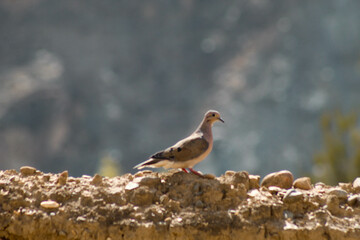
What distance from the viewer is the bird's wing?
7664 millimetres

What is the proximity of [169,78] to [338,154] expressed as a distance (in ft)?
88.7

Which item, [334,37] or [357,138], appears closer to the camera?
[357,138]

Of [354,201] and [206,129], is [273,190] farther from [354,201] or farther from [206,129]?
[206,129]

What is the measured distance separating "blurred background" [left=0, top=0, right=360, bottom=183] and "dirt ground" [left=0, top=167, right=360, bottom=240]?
113 ft

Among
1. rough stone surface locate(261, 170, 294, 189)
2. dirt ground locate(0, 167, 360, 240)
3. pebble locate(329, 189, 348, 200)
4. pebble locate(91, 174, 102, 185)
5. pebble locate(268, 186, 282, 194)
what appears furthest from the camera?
rough stone surface locate(261, 170, 294, 189)

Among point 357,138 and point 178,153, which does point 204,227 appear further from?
point 357,138

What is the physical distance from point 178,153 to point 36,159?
40.1 meters

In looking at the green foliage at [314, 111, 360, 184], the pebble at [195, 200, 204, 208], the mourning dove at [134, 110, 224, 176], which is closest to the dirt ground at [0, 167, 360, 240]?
the pebble at [195, 200, 204, 208]

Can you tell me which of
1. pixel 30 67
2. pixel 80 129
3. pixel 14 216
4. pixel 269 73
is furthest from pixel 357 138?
pixel 30 67

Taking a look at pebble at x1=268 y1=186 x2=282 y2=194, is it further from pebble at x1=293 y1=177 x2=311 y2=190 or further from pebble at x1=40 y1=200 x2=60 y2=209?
pebble at x1=40 y1=200 x2=60 y2=209

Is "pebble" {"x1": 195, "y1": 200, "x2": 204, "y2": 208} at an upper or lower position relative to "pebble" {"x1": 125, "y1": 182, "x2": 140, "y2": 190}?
lower

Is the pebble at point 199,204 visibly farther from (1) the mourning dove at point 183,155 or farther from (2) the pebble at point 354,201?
(2) the pebble at point 354,201

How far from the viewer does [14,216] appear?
6844 millimetres

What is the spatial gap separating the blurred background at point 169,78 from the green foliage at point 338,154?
14.8 meters
